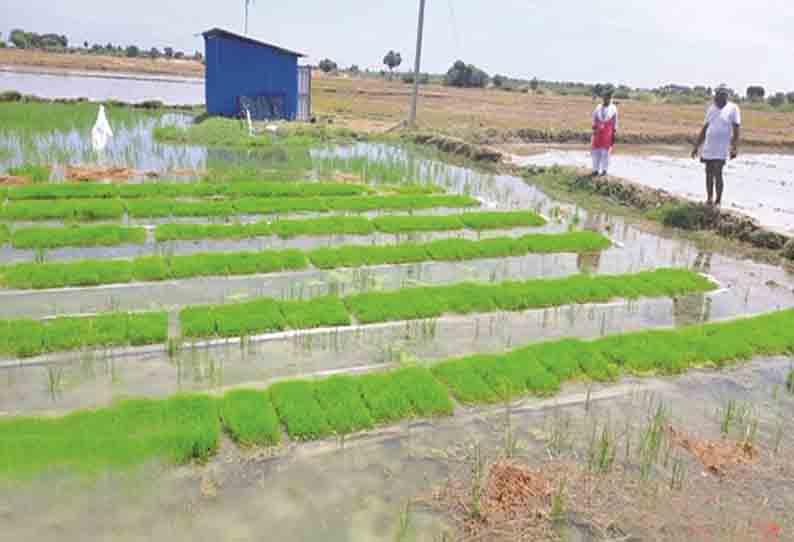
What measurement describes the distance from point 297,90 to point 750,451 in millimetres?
19123

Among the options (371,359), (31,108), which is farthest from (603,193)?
(31,108)

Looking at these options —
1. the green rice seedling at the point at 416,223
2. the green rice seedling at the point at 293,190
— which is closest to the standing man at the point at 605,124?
the green rice seedling at the point at 416,223

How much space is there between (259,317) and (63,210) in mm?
4716

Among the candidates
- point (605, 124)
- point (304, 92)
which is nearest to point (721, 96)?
point (605, 124)

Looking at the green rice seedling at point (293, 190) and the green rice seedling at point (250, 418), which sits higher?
the green rice seedling at point (293, 190)

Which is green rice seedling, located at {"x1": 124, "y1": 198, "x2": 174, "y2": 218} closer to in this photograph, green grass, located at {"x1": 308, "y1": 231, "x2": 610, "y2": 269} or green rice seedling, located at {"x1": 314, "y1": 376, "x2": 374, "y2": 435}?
green grass, located at {"x1": 308, "y1": 231, "x2": 610, "y2": 269}

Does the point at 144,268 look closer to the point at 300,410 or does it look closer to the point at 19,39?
the point at 300,410

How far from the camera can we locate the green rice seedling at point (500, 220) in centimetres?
976

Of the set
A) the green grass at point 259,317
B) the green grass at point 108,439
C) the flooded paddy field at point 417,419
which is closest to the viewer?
the flooded paddy field at point 417,419

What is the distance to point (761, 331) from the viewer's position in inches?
243

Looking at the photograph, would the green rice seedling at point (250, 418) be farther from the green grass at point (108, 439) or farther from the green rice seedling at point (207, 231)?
the green rice seedling at point (207, 231)

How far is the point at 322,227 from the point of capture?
896 centimetres

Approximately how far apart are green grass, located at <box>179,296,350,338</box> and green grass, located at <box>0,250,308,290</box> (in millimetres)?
1115

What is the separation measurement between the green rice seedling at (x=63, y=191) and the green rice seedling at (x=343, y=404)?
6.91 meters
